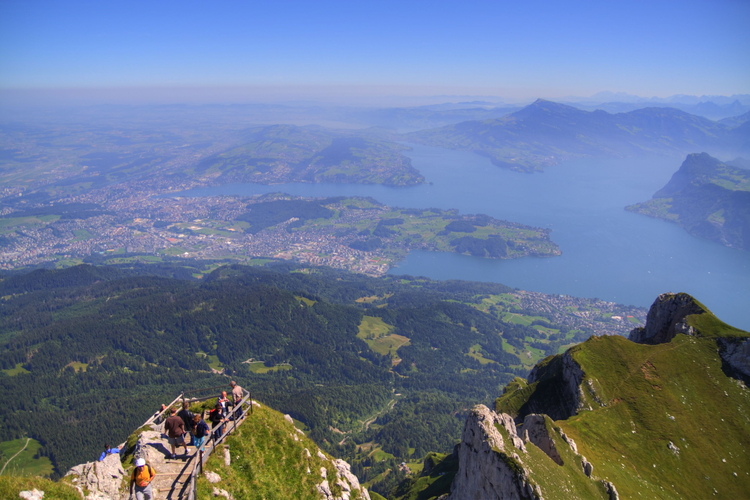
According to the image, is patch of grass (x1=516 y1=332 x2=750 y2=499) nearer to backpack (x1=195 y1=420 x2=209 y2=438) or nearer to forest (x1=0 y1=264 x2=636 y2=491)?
backpack (x1=195 y1=420 x2=209 y2=438)

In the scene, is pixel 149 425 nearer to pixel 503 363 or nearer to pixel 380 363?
pixel 380 363

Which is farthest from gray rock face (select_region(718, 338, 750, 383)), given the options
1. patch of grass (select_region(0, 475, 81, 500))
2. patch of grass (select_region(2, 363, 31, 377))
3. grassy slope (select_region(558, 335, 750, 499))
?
patch of grass (select_region(2, 363, 31, 377))

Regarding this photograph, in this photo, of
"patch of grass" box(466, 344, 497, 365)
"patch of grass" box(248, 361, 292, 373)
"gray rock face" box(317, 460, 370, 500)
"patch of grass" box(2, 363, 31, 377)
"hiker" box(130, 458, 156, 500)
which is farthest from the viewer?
"patch of grass" box(466, 344, 497, 365)

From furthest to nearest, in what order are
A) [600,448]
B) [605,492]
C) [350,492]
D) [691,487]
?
1. [600,448]
2. [691,487]
3. [605,492]
4. [350,492]

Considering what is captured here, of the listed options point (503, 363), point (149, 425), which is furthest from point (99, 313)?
point (149, 425)

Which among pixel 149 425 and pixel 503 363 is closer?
pixel 149 425

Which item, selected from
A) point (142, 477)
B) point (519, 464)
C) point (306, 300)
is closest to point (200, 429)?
point (142, 477)
